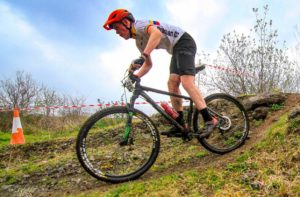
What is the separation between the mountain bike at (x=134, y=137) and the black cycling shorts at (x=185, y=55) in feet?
1.07

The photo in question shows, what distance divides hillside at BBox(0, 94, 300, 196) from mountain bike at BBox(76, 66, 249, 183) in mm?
205

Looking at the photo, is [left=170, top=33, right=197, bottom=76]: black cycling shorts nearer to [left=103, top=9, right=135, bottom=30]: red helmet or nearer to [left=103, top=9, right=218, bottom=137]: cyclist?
[left=103, top=9, right=218, bottom=137]: cyclist

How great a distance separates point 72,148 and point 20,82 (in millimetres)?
21581

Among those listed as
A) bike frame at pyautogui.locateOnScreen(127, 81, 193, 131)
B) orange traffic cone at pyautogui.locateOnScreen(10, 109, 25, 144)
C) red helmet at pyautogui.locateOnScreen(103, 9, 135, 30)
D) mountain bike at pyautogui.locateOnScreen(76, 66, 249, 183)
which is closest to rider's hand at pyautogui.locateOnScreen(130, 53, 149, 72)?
mountain bike at pyautogui.locateOnScreen(76, 66, 249, 183)

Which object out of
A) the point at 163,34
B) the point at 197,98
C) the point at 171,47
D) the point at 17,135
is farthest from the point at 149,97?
the point at 17,135

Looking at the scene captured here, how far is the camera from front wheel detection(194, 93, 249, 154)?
5695 millimetres

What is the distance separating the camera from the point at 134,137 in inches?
205

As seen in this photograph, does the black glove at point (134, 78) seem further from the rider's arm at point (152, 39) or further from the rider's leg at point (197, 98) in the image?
the rider's leg at point (197, 98)

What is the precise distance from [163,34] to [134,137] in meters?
1.61

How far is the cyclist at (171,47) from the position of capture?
495cm

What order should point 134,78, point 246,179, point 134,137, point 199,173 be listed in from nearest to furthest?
point 246,179 → point 199,173 → point 134,78 → point 134,137

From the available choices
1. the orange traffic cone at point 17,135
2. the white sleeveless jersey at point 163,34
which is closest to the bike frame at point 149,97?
the white sleeveless jersey at point 163,34

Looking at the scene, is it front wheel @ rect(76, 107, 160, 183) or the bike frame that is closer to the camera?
front wheel @ rect(76, 107, 160, 183)

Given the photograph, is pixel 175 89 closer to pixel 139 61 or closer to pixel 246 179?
pixel 139 61
